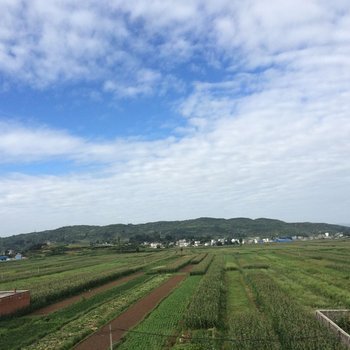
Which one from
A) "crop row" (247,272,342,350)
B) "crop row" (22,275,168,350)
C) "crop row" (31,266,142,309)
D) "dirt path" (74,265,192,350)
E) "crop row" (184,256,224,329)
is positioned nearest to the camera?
"crop row" (247,272,342,350)

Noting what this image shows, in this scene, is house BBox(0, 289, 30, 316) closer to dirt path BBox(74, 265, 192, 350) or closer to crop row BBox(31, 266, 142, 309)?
crop row BBox(31, 266, 142, 309)

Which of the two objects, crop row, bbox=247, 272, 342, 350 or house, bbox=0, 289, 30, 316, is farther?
house, bbox=0, 289, 30, 316

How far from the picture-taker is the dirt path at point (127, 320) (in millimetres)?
18609

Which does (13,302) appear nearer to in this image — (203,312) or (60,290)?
(60,290)

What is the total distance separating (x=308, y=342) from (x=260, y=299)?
1160cm

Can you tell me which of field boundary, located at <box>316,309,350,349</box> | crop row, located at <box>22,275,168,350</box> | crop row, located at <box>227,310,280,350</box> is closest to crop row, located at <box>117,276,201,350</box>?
crop row, located at <box>22,275,168,350</box>

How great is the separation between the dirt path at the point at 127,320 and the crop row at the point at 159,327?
0.57 meters

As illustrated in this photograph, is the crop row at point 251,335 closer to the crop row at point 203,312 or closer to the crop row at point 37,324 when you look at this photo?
the crop row at point 203,312

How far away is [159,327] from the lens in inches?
835

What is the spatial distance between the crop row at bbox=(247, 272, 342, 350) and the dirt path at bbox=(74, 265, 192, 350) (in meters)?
7.12

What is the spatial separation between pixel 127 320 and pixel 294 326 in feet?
31.9

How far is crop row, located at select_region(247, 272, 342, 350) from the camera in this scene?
15475 mm

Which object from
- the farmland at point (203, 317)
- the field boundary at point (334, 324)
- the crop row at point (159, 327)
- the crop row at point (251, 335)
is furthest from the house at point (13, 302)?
the field boundary at point (334, 324)

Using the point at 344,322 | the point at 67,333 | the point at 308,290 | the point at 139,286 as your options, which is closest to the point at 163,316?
the point at 67,333
